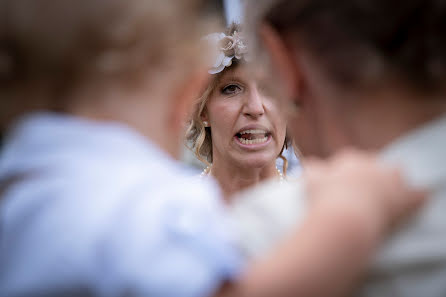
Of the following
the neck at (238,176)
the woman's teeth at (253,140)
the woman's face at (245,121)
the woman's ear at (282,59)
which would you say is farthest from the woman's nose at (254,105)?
the woman's ear at (282,59)

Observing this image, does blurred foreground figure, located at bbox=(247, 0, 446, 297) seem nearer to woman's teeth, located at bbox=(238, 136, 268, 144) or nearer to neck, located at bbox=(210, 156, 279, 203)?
woman's teeth, located at bbox=(238, 136, 268, 144)

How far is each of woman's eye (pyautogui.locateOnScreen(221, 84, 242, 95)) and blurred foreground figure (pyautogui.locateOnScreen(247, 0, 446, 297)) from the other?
1296 mm

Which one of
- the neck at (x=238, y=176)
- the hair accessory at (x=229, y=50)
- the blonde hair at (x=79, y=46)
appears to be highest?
the hair accessory at (x=229, y=50)

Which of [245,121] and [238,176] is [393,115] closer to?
[245,121]

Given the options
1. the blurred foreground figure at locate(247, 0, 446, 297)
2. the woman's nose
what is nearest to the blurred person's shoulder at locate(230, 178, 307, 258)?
the blurred foreground figure at locate(247, 0, 446, 297)

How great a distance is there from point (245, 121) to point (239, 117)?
3 cm

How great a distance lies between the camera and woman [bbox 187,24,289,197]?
78.6 inches

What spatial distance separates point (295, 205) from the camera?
685 millimetres

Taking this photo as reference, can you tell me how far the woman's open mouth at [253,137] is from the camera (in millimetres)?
2025

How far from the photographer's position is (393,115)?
0.70 metres

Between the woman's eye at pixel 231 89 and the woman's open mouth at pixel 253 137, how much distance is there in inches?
7.8

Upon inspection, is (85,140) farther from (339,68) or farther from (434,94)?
(434,94)

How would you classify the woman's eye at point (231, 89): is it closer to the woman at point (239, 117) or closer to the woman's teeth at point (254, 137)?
the woman at point (239, 117)

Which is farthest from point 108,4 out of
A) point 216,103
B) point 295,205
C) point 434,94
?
point 216,103
